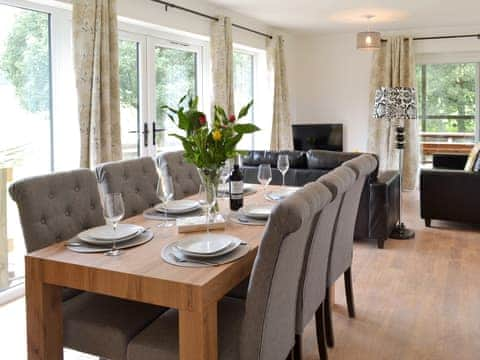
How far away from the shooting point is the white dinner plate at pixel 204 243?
1.89m

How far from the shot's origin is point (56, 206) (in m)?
2.25

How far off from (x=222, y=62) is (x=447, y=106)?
3906mm

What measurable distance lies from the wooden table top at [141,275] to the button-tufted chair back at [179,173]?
4.06 feet

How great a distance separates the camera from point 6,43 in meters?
3.59

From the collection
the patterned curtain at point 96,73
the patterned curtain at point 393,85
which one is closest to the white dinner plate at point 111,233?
the patterned curtain at point 96,73

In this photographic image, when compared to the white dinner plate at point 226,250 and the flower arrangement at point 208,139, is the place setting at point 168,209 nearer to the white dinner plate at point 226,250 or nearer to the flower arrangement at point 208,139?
the flower arrangement at point 208,139

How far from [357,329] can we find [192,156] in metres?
1.48

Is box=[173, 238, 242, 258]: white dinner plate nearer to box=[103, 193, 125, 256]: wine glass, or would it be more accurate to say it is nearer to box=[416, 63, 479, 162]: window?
box=[103, 193, 125, 256]: wine glass

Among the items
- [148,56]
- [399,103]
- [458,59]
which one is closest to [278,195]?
[399,103]

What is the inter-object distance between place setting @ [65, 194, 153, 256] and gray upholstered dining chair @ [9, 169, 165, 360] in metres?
0.17

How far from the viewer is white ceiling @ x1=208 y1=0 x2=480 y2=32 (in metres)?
5.94

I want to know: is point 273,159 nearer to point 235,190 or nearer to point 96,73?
point 96,73

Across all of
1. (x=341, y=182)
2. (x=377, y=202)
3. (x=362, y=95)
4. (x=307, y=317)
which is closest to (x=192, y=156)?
(x=341, y=182)

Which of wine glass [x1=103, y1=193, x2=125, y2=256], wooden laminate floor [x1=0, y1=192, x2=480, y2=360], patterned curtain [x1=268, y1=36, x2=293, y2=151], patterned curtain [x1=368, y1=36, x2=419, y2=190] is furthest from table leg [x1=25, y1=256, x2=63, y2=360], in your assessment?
patterned curtain [x1=368, y1=36, x2=419, y2=190]
